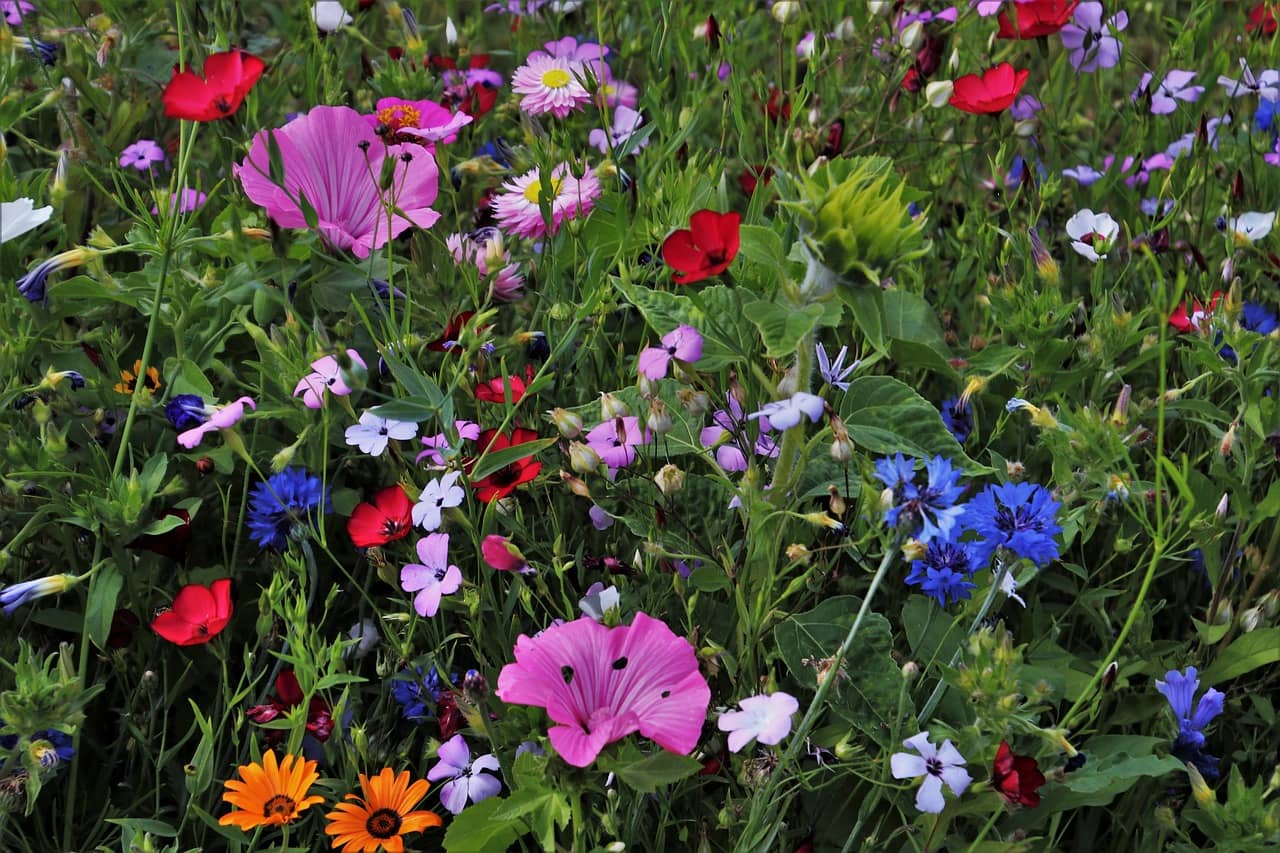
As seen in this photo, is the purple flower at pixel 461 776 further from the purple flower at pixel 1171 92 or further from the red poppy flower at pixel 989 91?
the purple flower at pixel 1171 92

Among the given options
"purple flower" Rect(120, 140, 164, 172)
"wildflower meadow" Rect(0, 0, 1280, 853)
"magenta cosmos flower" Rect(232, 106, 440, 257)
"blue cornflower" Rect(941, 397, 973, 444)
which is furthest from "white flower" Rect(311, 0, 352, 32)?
"blue cornflower" Rect(941, 397, 973, 444)

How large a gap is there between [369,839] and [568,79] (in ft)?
3.44

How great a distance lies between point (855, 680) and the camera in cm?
121

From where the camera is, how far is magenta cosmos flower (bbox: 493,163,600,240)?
146 centimetres

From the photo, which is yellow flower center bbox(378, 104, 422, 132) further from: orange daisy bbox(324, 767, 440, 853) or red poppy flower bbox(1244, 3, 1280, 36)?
red poppy flower bbox(1244, 3, 1280, 36)

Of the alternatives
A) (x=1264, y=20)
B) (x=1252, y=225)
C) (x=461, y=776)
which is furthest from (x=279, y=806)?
(x=1264, y=20)

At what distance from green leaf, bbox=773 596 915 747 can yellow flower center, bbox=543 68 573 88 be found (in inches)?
33.7

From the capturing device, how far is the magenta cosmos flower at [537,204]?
4.79 ft

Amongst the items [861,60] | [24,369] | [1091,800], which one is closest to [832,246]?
[1091,800]

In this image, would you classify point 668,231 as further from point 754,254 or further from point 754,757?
point 754,757

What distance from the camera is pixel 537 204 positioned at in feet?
4.80

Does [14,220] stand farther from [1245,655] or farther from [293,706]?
[1245,655]

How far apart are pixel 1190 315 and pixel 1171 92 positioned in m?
0.68

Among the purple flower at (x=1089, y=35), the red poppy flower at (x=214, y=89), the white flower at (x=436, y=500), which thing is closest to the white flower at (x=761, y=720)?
the white flower at (x=436, y=500)
